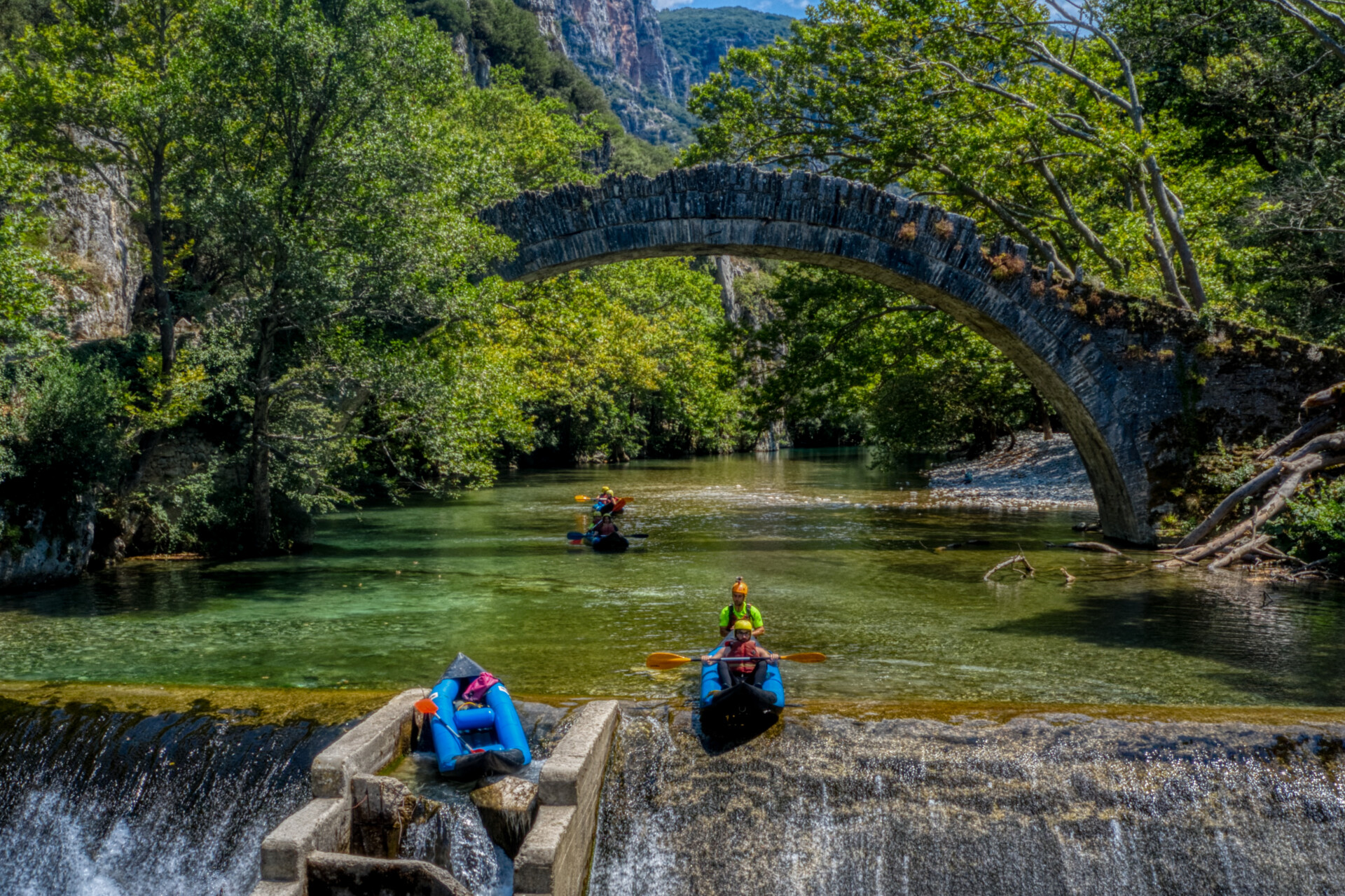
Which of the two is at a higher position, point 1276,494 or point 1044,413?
point 1044,413

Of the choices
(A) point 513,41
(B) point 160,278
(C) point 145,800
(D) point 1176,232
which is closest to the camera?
(C) point 145,800

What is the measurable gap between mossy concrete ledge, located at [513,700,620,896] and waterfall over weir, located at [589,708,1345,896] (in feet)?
0.66

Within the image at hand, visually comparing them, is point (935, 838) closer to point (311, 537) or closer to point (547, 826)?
point (547, 826)

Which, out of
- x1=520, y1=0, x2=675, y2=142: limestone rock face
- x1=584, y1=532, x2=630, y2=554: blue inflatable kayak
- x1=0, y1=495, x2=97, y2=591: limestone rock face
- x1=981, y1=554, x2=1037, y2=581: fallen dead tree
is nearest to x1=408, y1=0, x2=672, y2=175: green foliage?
x1=584, y1=532, x2=630, y2=554: blue inflatable kayak

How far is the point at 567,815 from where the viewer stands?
5172 mm

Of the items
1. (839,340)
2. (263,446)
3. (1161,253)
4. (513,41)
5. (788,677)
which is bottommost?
(788,677)

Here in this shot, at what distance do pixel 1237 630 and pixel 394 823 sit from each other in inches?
318

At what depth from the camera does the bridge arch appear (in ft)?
46.4

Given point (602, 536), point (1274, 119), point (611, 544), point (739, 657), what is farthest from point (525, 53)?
point (739, 657)

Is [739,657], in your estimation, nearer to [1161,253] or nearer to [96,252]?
[1161,253]

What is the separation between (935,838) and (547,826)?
88.0 inches

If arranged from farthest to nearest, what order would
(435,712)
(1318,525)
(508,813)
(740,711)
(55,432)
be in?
(55,432) < (1318,525) < (740,711) < (435,712) < (508,813)

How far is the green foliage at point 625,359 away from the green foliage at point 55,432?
6.48 m

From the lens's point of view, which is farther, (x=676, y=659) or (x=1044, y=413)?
(x=1044, y=413)
